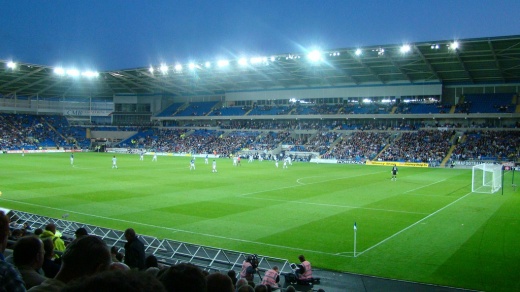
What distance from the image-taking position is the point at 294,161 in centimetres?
6538

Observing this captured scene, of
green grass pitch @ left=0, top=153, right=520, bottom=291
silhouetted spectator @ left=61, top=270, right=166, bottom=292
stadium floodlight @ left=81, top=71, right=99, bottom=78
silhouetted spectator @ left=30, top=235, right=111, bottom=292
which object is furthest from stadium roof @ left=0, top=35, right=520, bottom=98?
silhouetted spectator @ left=61, top=270, right=166, bottom=292

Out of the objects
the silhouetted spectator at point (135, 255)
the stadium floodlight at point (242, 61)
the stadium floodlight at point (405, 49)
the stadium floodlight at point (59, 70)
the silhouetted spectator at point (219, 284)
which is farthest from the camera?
the stadium floodlight at point (59, 70)

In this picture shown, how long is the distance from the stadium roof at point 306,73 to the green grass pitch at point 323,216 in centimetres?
2262

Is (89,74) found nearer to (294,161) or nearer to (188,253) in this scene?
(294,161)

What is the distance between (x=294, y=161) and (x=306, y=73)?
15.3 m

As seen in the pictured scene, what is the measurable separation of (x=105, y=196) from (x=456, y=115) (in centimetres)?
5460

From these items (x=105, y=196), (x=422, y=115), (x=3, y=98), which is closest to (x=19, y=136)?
(x=3, y=98)

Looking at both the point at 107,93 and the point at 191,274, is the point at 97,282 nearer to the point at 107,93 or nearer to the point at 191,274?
the point at 191,274

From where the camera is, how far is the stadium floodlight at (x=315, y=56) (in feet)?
181

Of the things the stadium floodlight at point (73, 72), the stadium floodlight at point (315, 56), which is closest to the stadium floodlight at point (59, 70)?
the stadium floodlight at point (73, 72)

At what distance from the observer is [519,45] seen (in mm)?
48406

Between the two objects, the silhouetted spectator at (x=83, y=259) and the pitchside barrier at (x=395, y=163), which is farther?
the pitchside barrier at (x=395, y=163)

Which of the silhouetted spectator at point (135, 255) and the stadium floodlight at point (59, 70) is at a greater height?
the stadium floodlight at point (59, 70)

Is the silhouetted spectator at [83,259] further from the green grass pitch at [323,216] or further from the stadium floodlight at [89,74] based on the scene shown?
the stadium floodlight at [89,74]
